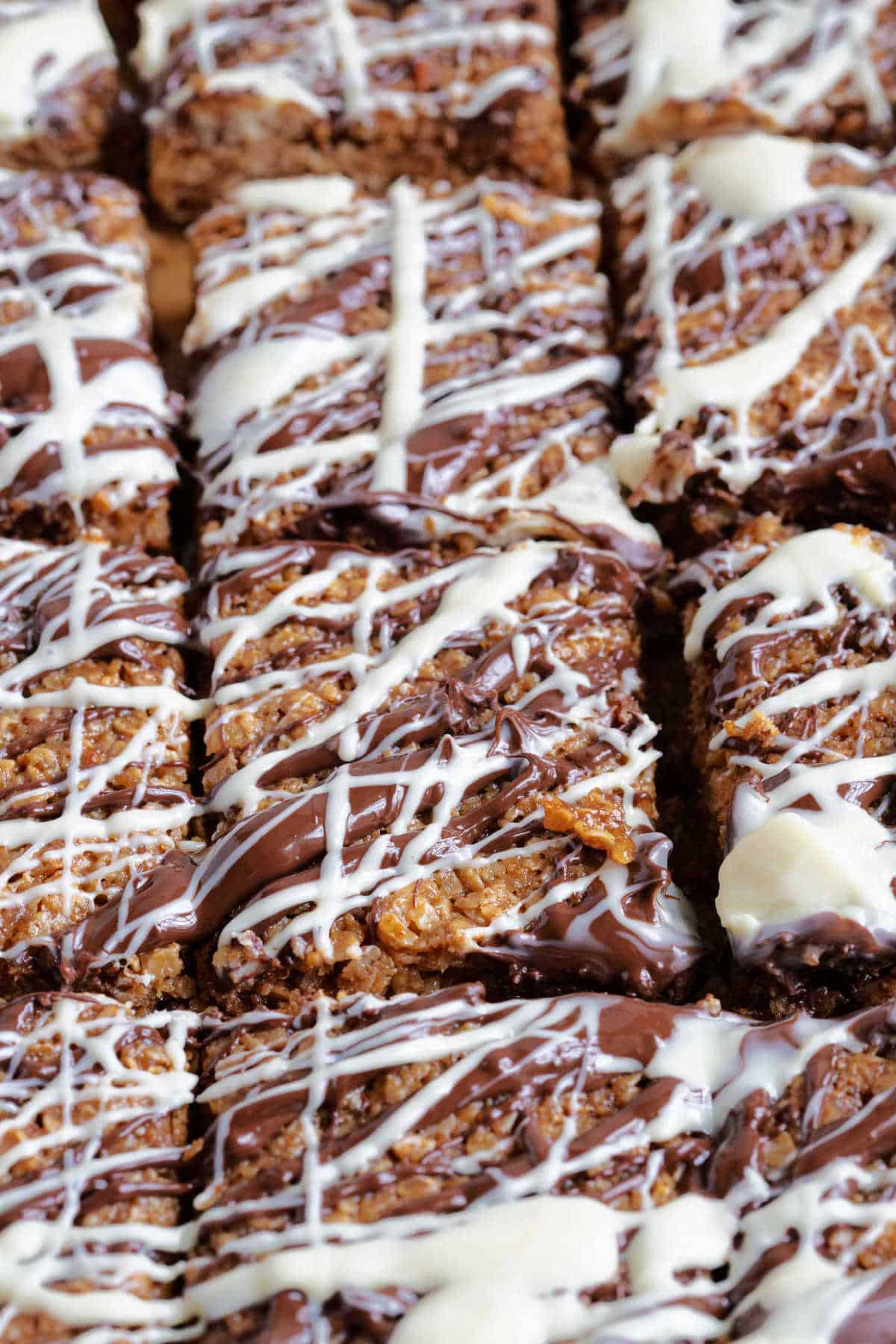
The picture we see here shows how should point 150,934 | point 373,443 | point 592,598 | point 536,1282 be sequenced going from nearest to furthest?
1. point 536,1282
2. point 150,934
3. point 592,598
4. point 373,443

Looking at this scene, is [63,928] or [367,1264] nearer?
[367,1264]

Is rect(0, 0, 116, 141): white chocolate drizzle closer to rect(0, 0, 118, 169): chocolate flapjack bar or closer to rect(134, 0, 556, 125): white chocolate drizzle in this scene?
rect(0, 0, 118, 169): chocolate flapjack bar

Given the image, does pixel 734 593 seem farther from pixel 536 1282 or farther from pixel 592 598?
pixel 536 1282

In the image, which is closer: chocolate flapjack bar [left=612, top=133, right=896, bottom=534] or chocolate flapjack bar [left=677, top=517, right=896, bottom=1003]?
chocolate flapjack bar [left=677, top=517, right=896, bottom=1003]

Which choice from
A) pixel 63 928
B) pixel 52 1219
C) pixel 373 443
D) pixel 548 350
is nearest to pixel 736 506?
pixel 548 350

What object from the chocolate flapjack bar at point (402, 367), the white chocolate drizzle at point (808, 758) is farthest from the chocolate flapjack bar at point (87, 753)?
the white chocolate drizzle at point (808, 758)

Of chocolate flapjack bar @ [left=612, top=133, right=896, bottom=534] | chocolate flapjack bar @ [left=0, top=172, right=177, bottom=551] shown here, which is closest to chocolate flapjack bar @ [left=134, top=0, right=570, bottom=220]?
chocolate flapjack bar @ [left=612, top=133, right=896, bottom=534]
